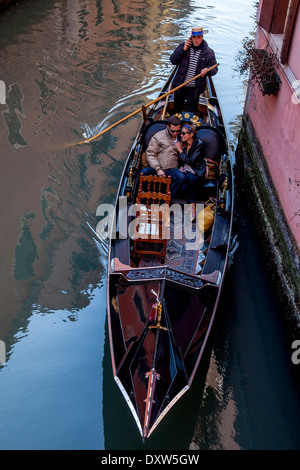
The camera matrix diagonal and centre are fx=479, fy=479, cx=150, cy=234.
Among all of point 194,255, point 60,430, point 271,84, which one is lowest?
point 60,430

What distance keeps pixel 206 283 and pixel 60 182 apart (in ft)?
10.2

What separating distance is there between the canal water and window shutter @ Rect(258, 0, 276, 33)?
6.33 feet

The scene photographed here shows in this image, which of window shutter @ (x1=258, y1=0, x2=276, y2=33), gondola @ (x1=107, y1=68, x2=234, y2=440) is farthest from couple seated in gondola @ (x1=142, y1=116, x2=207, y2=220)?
window shutter @ (x1=258, y1=0, x2=276, y2=33)

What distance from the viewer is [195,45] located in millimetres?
5598

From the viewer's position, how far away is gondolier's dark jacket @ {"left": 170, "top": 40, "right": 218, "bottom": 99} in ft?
18.6

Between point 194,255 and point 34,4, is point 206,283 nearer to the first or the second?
point 194,255

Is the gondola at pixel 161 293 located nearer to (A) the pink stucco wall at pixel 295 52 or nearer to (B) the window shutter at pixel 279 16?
(A) the pink stucco wall at pixel 295 52

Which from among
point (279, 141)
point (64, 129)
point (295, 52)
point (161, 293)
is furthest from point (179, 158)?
point (64, 129)

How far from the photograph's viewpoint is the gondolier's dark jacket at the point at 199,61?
5672mm

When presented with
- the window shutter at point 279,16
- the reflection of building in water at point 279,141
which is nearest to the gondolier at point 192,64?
the reflection of building in water at point 279,141

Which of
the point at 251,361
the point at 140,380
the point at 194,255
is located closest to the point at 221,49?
the point at 194,255

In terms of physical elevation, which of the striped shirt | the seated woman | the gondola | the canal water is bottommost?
the canal water

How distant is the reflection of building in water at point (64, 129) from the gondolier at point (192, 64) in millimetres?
1214

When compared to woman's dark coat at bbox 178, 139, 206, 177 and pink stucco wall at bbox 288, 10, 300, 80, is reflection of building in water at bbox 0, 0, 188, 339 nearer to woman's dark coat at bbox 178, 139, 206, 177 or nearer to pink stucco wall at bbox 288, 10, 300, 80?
woman's dark coat at bbox 178, 139, 206, 177
